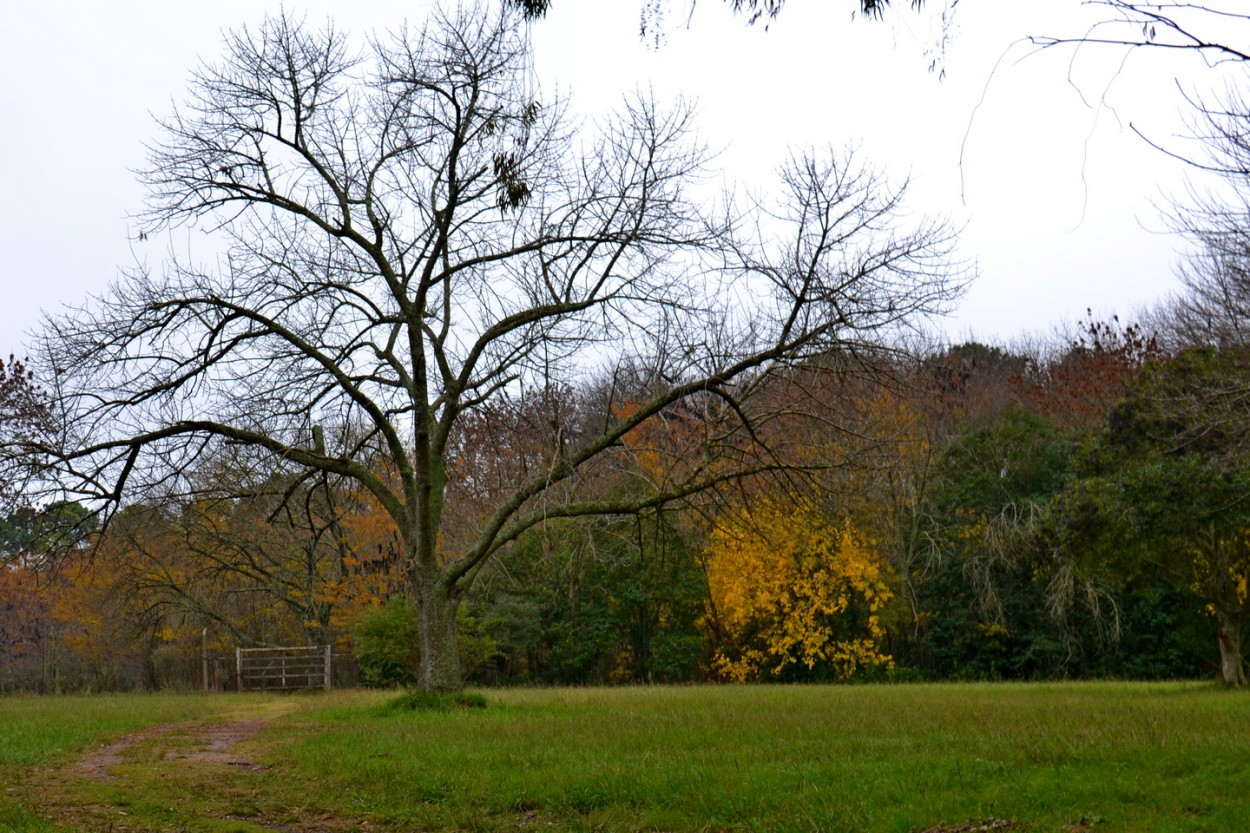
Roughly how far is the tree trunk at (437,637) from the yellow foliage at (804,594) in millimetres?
14239

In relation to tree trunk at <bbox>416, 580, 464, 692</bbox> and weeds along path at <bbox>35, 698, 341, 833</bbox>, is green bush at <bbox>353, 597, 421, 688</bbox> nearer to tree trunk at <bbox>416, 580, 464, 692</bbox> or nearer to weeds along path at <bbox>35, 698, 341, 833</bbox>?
tree trunk at <bbox>416, 580, 464, 692</bbox>

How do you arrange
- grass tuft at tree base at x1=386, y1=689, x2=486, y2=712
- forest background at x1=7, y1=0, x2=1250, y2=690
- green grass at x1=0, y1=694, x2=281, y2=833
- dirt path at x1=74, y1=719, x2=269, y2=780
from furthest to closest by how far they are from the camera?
forest background at x1=7, y1=0, x2=1250, y2=690 → grass tuft at tree base at x1=386, y1=689, x2=486, y2=712 → dirt path at x1=74, y1=719, x2=269, y2=780 → green grass at x1=0, y1=694, x2=281, y2=833

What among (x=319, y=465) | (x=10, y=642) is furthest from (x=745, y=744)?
(x=10, y=642)

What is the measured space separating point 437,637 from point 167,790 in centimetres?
988

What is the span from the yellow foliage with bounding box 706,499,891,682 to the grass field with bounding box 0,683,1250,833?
707 inches

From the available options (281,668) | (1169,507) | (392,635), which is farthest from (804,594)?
(281,668)

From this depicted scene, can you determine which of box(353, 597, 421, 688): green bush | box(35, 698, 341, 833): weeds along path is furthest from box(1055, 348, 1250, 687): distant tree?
box(353, 597, 421, 688): green bush

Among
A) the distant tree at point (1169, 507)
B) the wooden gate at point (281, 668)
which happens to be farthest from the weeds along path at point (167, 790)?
the wooden gate at point (281, 668)

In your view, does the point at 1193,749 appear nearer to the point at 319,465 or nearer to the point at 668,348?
the point at 668,348

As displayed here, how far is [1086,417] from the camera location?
40.8 metres

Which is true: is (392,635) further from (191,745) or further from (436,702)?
(191,745)

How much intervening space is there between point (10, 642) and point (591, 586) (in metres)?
23.8

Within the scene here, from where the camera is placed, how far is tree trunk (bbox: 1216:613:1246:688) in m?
24.2

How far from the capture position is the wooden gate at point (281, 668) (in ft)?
117
